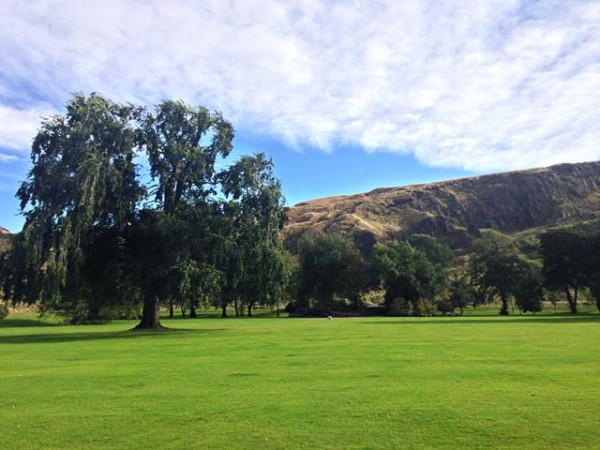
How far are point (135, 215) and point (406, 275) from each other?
79.0 metres

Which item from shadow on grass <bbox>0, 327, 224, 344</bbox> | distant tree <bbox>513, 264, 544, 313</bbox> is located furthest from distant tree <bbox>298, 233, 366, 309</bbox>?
shadow on grass <bbox>0, 327, 224, 344</bbox>

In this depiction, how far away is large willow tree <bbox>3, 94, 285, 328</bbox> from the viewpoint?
34.1 meters

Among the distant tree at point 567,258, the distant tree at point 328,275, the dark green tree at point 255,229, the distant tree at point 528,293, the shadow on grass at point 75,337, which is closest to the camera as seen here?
the shadow on grass at point 75,337

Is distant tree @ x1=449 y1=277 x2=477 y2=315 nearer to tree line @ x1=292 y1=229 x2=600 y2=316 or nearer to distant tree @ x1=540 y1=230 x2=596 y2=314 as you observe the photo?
tree line @ x1=292 y1=229 x2=600 y2=316

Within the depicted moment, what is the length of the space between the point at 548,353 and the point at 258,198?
89.0 ft

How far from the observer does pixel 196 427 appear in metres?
9.10

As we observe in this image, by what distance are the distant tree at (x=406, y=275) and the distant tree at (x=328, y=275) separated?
17.6ft

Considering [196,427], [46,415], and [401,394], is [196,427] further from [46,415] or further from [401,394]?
[401,394]

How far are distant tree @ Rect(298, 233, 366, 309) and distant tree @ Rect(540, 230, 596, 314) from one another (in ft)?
138

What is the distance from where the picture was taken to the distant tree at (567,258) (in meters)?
78.4

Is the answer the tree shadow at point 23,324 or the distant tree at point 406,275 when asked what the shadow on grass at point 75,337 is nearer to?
the tree shadow at point 23,324

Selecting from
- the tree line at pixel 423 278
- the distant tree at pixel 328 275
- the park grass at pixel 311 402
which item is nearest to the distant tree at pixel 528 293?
the tree line at pixel 423 278

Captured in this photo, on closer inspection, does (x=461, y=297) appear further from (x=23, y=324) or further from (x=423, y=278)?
(x=23, y=324)

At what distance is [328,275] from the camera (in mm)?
118750
